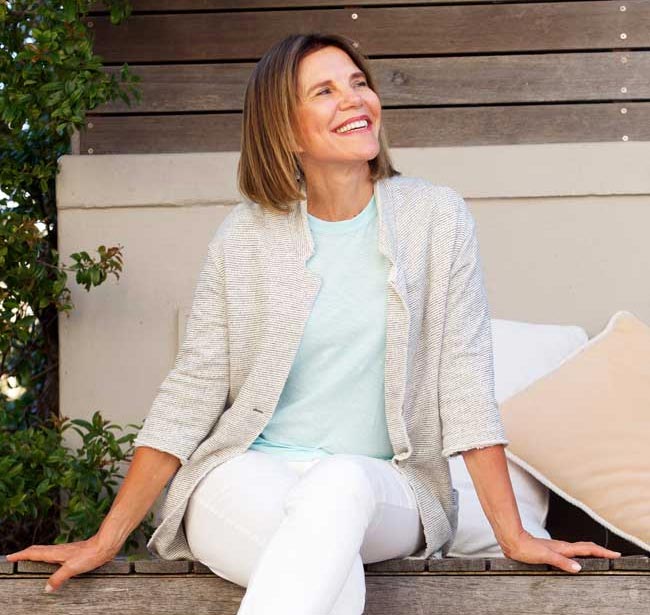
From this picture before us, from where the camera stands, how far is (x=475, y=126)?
3.73 metres

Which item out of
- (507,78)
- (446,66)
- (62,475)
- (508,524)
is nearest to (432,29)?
(446,66)

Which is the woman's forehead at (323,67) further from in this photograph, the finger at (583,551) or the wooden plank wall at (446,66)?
the wooden plank wall at (446,66)

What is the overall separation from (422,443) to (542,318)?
1.41m

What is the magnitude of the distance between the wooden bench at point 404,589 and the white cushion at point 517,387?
0.53 meters

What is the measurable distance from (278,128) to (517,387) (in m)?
1.09

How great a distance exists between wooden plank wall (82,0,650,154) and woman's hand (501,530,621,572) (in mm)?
1731

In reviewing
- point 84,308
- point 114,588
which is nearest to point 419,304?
point 114,588

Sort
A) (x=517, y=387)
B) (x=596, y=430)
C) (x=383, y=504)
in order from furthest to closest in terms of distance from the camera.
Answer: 1. (x=517, y=387)
2. (x=596, y=430)
3. (x=383, y=504)

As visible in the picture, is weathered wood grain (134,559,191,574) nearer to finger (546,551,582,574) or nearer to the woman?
the woman

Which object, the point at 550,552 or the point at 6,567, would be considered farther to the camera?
the point at 6,567

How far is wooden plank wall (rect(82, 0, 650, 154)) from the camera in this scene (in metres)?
3.72

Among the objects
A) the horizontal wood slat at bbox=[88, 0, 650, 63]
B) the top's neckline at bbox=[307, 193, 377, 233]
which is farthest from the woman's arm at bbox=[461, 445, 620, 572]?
the horizontal wood slat at bbox=[88, 0, 650, 63]

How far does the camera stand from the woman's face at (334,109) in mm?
2391

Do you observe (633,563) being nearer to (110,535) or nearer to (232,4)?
(110,535)
